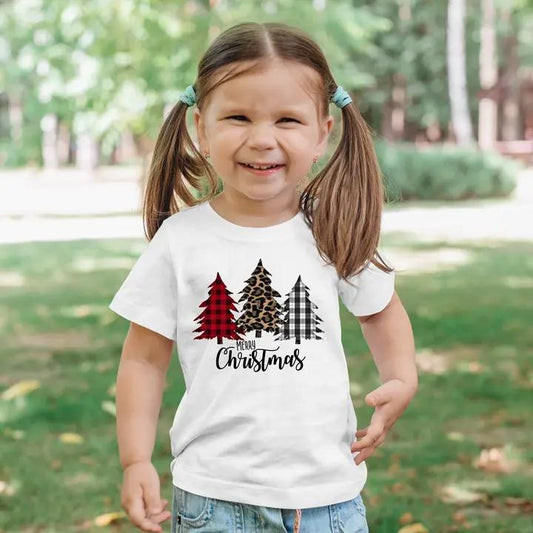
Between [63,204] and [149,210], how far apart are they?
22.6m

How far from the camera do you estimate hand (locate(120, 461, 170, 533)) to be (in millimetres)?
2225

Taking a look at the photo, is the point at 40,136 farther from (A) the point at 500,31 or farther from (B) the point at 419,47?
(A) the point at 500,31

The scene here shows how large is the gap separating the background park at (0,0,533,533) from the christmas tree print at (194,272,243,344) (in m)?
0.60

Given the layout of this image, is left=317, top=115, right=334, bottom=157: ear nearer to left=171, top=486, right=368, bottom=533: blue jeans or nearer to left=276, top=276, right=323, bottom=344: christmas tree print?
left=276, top=276, right=323, bottom=344: christmas tree print

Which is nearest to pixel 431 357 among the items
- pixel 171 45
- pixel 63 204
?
pixel 171 45

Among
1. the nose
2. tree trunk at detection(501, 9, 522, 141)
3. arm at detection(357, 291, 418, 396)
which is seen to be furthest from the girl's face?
tree trunk at detection(501, 9, 522, 141)

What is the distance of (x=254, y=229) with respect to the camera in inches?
90.1

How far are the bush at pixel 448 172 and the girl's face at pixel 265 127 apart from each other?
23.0 meters

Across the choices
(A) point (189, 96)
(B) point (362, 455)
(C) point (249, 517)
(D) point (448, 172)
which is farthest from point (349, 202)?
(D) point (448, 172)

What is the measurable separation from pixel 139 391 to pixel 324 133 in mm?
677

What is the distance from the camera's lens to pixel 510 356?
7441mm

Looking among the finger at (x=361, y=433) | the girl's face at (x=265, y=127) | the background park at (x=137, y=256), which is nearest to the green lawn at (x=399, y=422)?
the background park at (x=137, y=256)

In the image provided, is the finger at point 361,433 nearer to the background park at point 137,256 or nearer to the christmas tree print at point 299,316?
the christmas tree print at point 299,316

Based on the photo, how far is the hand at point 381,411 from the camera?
7.44ft
